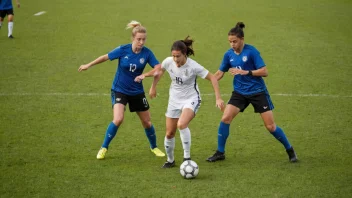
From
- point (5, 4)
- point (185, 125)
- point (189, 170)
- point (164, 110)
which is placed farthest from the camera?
point (5, 4)

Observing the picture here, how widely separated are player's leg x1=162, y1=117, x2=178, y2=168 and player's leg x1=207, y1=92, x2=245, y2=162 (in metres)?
0.74

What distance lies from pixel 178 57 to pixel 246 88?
1411 mm

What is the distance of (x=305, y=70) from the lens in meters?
16.9

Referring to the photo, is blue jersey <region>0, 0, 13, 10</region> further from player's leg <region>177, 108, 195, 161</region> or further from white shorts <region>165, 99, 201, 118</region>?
player's leg <region>177, 108, 195, 161</region>

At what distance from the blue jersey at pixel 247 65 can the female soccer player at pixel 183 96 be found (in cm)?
58

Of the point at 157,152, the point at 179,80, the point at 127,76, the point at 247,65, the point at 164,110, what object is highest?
the point at 247,65

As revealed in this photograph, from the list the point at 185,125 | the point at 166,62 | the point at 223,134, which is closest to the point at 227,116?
the point at 223,134

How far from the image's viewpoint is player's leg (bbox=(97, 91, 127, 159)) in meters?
9.88

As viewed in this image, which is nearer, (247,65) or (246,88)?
(247,65)

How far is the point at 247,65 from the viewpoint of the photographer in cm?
966

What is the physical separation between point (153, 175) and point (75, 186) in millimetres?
1252

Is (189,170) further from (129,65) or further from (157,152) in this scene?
(129,65)

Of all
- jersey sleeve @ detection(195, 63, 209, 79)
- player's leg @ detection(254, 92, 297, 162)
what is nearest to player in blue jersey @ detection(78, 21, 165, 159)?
jersey sleeve @ detection(195, 63, 209, 79)

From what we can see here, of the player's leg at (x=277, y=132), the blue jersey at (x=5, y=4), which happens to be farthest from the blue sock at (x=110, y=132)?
the blue jersey at (x=5, y=4)
